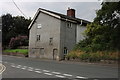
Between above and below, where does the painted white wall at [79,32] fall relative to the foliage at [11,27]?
below

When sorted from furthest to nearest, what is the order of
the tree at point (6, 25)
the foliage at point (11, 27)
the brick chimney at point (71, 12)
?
the tree at point (6, 25)
the foliage at point (11, 27)
the brick chimney at point (71, 12)

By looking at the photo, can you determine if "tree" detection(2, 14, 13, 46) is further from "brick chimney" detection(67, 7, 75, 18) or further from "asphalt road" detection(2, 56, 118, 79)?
"asphalt road" detection(2, 56, 118, 79)

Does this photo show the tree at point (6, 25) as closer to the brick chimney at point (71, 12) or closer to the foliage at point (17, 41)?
the foliage at point (17, 41)

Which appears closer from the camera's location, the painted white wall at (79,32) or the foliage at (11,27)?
the painted white wall at (79,32)

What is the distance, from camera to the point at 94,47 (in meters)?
28.5

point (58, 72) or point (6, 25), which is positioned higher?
point (6, 25)

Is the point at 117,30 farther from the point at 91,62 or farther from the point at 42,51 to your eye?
the point at 42,51

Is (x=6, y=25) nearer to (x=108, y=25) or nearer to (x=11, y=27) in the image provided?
(x=11, y=27)

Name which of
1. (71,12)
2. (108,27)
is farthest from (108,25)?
(71,12)

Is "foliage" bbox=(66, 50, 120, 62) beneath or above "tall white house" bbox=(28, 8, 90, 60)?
beneath

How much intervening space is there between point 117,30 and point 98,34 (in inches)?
238

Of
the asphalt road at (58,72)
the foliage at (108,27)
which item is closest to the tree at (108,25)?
the foliage at (108,27)

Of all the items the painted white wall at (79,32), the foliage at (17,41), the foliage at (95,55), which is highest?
the painted white wall at (79,32)

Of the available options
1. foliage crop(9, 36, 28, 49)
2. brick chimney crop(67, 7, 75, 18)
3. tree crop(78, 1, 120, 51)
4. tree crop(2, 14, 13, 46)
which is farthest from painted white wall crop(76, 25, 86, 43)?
tree crop(2, 14, 13, 46)
